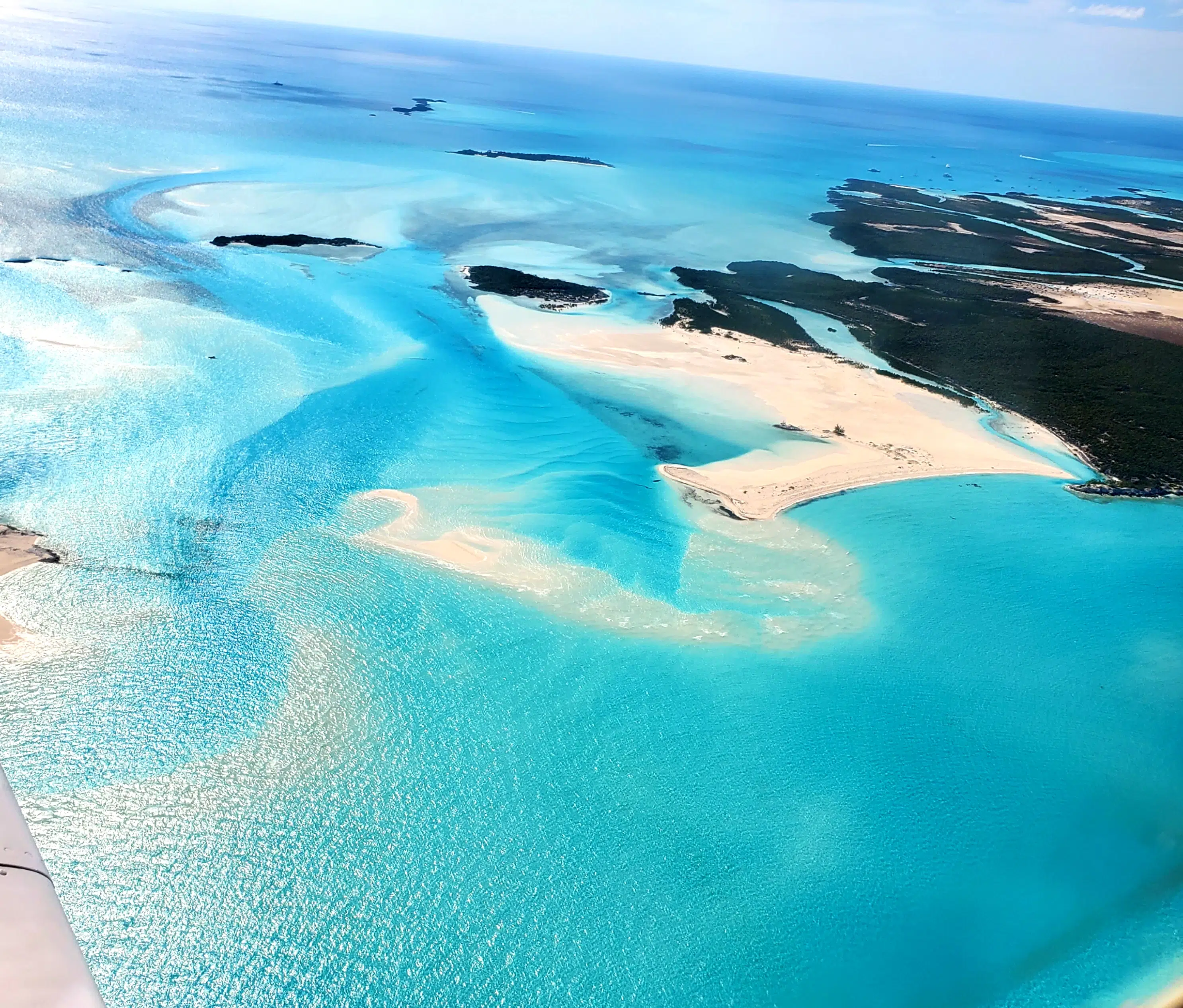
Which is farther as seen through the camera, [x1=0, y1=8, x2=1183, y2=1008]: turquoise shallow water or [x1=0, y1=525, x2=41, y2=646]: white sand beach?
[x1=0, y1=525, x2=41, y2=646]: white sand beach

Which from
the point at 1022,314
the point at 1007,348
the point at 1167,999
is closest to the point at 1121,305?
the point at 1022,314

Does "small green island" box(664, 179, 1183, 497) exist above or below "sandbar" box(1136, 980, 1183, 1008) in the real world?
above

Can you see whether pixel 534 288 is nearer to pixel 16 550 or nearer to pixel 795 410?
pixel 795 410

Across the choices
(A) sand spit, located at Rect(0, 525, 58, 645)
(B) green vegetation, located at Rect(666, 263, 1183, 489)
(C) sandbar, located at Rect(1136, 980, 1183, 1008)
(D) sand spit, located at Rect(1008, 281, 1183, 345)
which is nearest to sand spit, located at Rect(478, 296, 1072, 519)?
(B) green vegetation, located at Rect(666, 263, 1183, 489)

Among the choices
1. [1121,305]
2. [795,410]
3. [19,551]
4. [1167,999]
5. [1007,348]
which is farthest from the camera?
[1121,305]

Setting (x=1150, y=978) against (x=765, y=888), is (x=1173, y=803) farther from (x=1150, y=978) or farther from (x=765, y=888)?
(x=765, y=888)

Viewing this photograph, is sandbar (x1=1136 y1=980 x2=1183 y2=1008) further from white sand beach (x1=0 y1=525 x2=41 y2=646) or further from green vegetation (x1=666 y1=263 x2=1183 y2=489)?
white sand beach (x1=0 y1=525 x2=41 y2=646)

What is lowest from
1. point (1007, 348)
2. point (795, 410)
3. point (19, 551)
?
point (19, 551)
